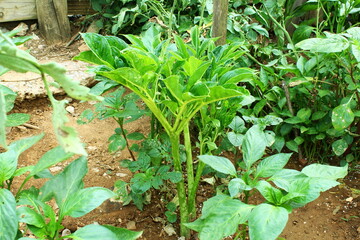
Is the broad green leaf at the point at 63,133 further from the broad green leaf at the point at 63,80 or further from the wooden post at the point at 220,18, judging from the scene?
the wooden post at the point at 220,18

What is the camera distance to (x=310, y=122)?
213cm

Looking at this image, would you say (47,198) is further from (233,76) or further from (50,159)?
(233,76)

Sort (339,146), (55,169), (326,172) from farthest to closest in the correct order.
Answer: (55,169)
(339,146)
(326,172)

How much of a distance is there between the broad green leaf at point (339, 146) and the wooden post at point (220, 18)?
0.80m

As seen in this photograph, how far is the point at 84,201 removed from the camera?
3.98ft

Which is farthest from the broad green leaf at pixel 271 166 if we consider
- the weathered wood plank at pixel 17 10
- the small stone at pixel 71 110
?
the weathered wood plank at pixel 17 10

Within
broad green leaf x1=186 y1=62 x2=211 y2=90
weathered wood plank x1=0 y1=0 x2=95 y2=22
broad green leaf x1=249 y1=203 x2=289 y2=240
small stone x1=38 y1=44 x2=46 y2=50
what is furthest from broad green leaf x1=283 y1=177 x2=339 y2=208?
weathered wood plank x1=0 y1=0 x2=95 y2=22

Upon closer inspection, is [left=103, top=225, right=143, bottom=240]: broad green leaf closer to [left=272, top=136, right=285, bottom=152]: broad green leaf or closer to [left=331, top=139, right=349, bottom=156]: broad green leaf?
[left=272, top=136, right=285, bottom=152]: broad green leaf

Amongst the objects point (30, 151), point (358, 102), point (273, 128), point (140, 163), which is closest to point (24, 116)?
point (30, 151)

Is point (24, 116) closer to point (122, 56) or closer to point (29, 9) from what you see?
point (122, 56)

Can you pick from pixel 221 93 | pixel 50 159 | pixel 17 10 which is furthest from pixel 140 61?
pixel 17 10

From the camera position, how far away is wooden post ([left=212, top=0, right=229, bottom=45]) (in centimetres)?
183

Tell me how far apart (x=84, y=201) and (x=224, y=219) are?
17.7 inches

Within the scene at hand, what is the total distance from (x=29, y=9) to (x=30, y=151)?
6.46 feet
